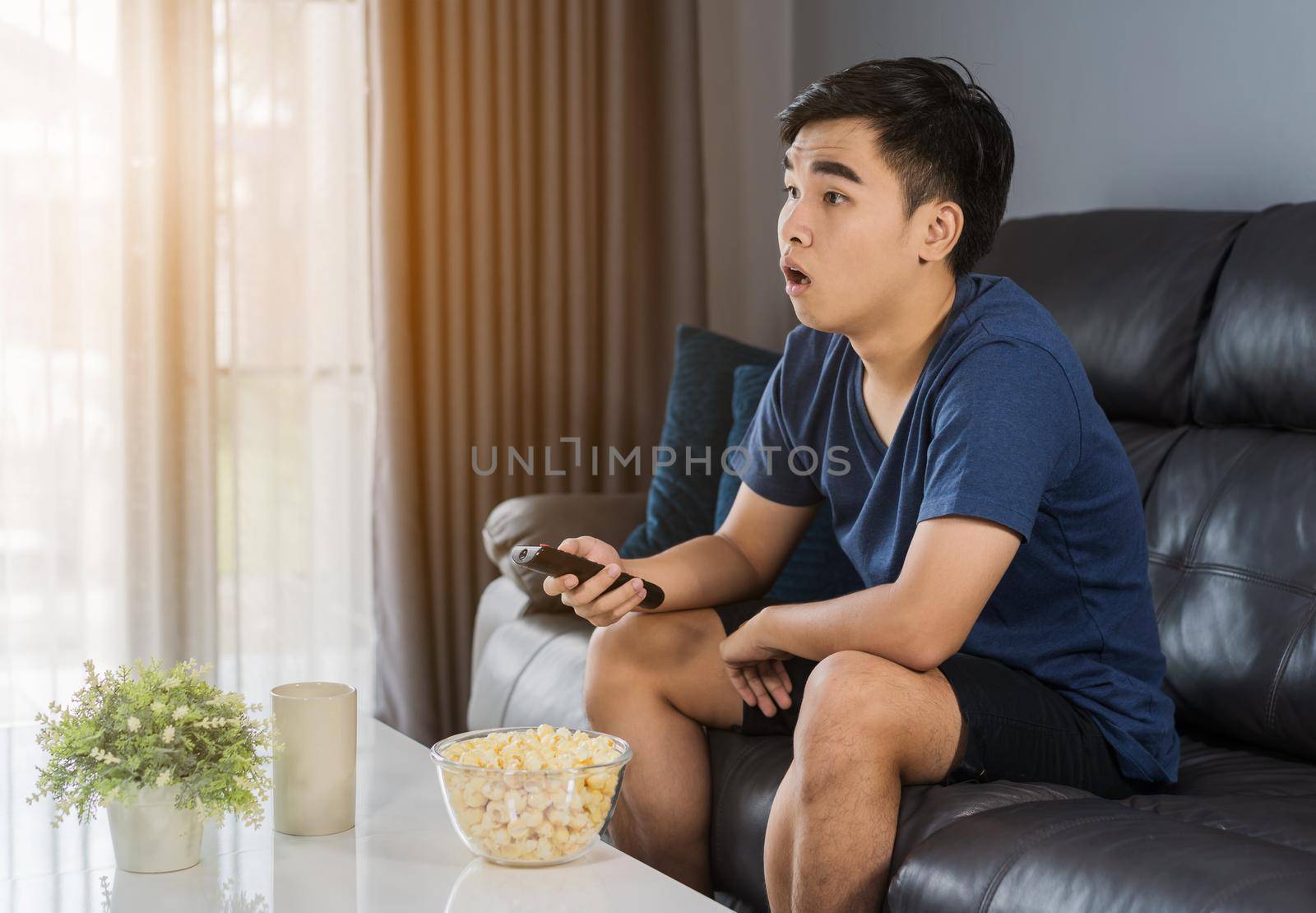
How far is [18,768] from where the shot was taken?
1420 mm

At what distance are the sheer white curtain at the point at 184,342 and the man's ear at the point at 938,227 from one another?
5.62 feet

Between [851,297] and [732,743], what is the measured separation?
539mm

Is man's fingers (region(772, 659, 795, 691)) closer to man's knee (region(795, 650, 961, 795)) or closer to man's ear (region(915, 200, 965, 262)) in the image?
man's knee (region(795, 650, 961, 795))

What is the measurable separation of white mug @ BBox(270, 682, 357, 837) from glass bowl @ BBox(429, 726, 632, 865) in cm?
15

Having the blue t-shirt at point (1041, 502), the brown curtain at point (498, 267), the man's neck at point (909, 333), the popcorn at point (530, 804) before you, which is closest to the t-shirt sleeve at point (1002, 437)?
the blue t-shirt at point (1041, 502)

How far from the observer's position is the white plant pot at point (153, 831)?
1056 millimetres

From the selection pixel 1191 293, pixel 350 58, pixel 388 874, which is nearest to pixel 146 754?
pixel 388 874

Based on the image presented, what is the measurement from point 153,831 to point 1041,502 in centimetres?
93

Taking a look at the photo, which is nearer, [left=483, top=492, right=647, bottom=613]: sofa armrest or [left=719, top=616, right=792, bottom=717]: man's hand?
[left=719, top=616, right=792, bottom=717]: man's hand

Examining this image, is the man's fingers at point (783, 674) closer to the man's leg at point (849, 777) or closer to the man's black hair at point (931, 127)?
the man's leg at point (849, 777)

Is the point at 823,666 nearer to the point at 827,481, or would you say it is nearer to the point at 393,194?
the point at 827,481

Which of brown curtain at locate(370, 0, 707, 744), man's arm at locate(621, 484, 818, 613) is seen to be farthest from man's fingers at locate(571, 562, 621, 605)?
brown curtain at locate(370, 0, 707, 744)

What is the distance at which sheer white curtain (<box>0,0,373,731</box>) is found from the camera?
2562mm

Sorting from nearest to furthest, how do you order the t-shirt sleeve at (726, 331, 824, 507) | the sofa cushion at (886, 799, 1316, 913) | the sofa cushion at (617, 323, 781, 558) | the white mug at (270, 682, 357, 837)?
the sofa cushion at (886, 799, 1316, 913) → the white mug at (270, 682, 357, 837) → the t-shirt sleeve at (726, 331, 824, 507) → the sofa cushion at (617, 323, 781, 558)
